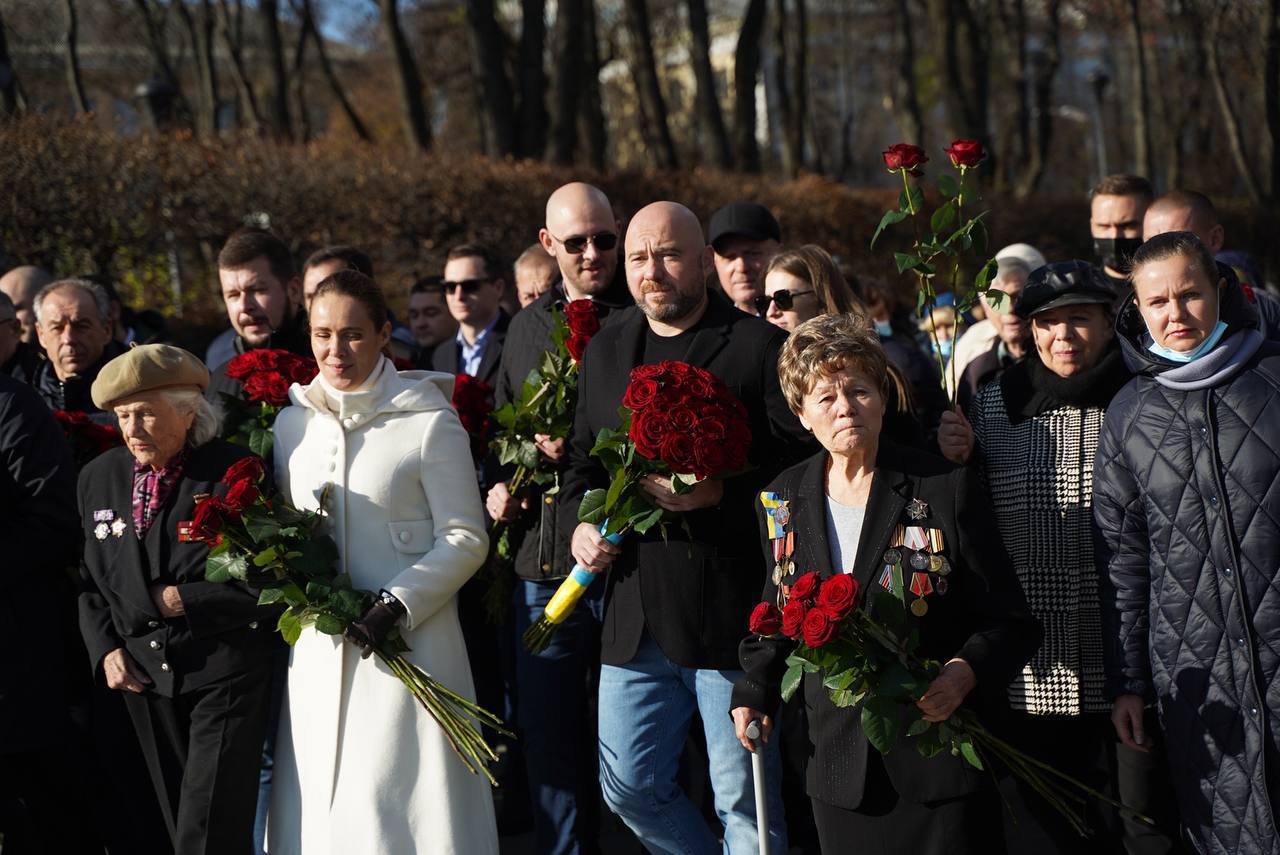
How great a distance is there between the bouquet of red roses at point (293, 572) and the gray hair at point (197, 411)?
397mm

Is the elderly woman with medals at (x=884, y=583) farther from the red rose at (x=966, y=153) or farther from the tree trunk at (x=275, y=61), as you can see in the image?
the tree trunk at (x=275, y=61)

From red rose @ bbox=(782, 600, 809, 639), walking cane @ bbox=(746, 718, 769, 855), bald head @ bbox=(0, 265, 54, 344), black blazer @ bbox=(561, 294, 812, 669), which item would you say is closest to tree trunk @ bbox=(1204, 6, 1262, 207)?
bald head @ bbox=(0, 265, 54, 344)

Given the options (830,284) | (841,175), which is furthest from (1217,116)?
(830,284)

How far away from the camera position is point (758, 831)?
4289mm

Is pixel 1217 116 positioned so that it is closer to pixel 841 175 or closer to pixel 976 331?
pixel 841 175

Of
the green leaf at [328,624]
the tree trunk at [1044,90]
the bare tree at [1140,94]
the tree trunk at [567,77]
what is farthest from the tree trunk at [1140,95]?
the green leaf at [328,624]

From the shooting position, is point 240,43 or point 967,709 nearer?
point 967,709

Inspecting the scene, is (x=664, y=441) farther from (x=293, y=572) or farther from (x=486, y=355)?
(x=486, y=355)

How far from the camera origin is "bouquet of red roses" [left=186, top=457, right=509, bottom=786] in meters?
4.49

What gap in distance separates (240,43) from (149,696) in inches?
884

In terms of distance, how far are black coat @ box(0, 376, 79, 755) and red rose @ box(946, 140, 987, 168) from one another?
131 inches

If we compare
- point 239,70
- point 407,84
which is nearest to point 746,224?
point 407,84

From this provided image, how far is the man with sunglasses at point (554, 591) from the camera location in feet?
17.2

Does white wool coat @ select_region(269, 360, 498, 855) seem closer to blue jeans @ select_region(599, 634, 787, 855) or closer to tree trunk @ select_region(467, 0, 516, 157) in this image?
blue jeans @ select_region(599, 634, 787, 855)
